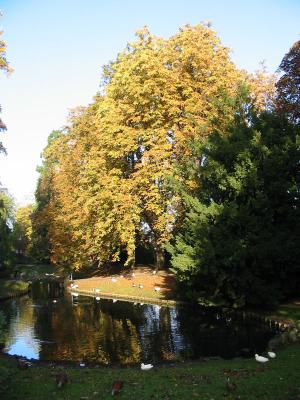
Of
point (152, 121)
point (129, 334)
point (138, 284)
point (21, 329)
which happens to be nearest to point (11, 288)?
point (138, 284)

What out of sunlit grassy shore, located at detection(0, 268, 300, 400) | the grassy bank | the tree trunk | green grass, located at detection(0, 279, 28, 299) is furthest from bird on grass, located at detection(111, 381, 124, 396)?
green grass, located at detection(0, 279, 28, 299)

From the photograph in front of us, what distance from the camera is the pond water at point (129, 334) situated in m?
17.5

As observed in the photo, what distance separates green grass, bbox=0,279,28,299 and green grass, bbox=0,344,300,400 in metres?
23.8

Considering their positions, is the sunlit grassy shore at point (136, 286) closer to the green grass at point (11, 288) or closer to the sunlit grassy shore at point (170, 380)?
the green grass at point (11, 288)

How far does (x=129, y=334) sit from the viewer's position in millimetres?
21172

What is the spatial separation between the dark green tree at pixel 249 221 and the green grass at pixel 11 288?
744 inches

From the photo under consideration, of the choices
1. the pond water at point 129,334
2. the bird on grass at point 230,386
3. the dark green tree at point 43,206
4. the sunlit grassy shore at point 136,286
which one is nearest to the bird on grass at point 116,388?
the bird on grass at point 230,386

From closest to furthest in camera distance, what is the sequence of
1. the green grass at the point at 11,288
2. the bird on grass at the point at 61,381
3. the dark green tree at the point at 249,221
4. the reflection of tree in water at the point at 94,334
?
the bird on grass at the point at 61,381, the reflection of tree in water at the point at 94,334, the dark green tree at the point at 249,221, the green grass at the point at 11,288

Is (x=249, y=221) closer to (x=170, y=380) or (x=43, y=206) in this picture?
(x=170, y=380)

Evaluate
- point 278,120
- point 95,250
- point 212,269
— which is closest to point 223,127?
point 278,120

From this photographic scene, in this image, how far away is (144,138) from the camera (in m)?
31.6

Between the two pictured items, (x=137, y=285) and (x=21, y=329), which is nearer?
(x=21, y=329)

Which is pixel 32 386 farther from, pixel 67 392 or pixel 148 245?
pixel 148 245

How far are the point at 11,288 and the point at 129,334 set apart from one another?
21.3 m
